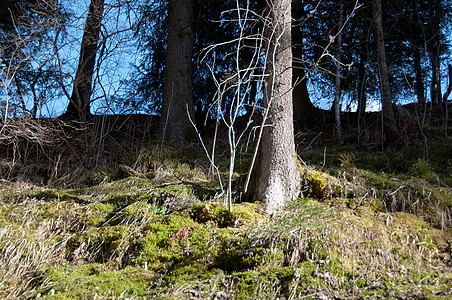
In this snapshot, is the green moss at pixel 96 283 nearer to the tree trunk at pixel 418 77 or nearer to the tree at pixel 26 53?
the tree at pixel 26 53

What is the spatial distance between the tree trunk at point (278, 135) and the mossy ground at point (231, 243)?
0.68ft

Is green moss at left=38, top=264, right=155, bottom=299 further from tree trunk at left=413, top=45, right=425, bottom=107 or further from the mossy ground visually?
tree trunk at left=413, top=45, right=425, bottom=107

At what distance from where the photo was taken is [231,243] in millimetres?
3141

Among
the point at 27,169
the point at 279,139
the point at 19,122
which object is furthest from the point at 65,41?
the point at 279,139

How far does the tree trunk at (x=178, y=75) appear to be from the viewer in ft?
23.5

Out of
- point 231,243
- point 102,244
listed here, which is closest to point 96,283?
point 102,244

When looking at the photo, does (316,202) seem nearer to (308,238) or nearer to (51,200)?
(308,238)

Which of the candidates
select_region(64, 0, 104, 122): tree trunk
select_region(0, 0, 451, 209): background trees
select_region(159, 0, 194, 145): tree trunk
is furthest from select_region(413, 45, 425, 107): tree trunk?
select_region(64, 0, 104, 122): tree trunk

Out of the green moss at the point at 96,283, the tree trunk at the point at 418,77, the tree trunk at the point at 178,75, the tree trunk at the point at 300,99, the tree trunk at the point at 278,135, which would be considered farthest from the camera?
the tree trunk at the point at 300,99

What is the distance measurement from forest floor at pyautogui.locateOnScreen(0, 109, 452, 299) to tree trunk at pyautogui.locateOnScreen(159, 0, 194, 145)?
2.60m

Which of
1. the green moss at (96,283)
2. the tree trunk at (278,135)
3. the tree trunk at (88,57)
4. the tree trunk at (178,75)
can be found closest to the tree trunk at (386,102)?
the tree trunk at (278,135)

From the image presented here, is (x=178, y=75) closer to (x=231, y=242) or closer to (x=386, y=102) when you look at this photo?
(x=386, y=102)

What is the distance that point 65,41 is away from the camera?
6.43m

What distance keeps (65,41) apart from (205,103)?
13.0 feet
